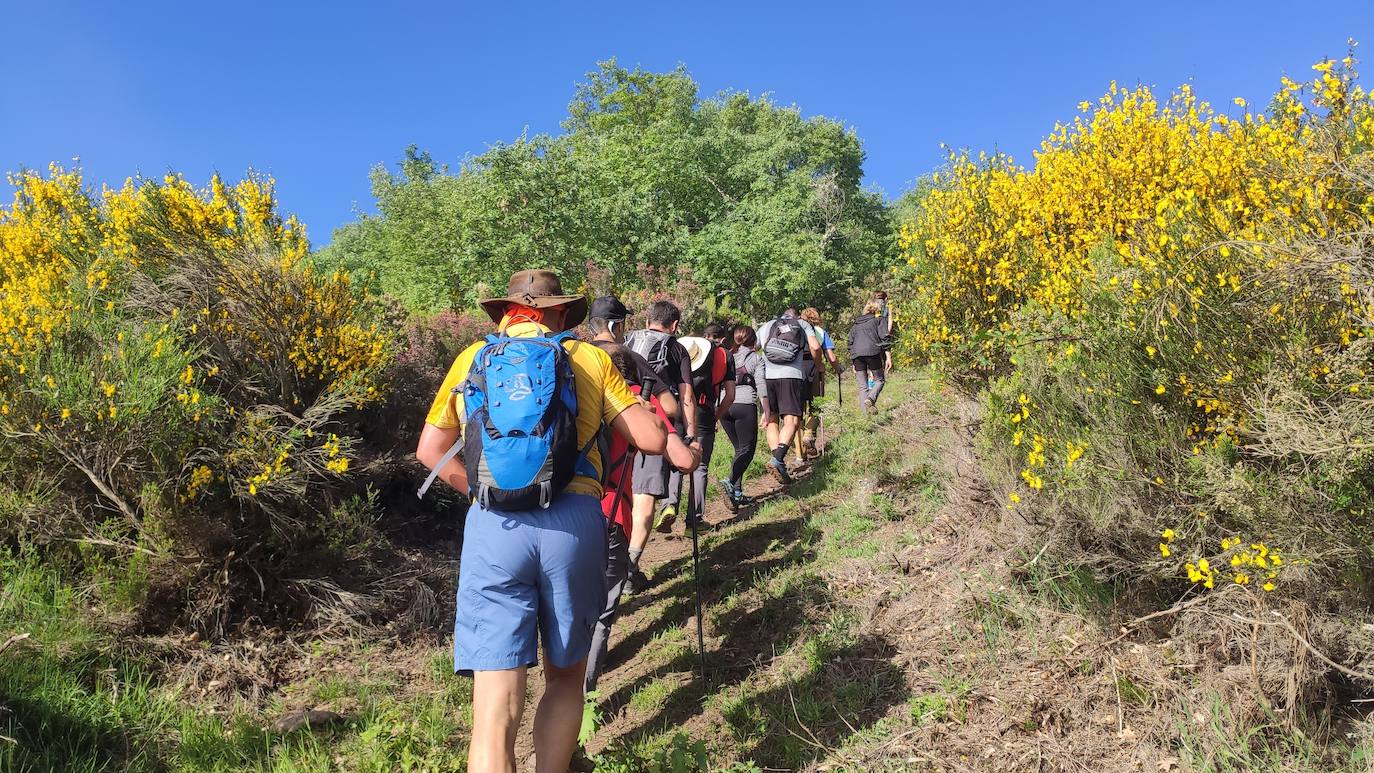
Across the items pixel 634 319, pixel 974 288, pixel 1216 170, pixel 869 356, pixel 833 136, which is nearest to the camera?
pixel 1216 170

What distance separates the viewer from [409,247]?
3619 cm

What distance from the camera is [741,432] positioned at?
25.3ft

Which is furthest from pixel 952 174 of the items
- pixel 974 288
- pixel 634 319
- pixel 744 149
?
pixel 744 149

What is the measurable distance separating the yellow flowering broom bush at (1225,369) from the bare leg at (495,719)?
7.96 ft

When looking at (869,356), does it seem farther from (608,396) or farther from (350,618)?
(608,396)

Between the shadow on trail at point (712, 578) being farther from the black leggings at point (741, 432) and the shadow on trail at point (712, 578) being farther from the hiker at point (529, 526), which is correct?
the hiker at point (529, 526)

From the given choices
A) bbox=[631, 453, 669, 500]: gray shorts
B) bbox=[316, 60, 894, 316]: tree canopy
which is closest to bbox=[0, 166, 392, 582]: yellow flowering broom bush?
bbox=[631, 453, 669, 500]: gray shorts

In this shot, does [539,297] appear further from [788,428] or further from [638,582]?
[788,428]

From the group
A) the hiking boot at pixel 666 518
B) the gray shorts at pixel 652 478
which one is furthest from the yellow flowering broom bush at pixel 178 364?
the hiking boot at pixel 666 518

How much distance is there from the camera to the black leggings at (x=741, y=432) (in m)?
7.66

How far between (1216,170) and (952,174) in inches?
101

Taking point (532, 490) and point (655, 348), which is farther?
point (655, 348)

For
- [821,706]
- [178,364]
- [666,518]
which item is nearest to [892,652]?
[821,706]

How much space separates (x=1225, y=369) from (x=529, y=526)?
2.67 meters
